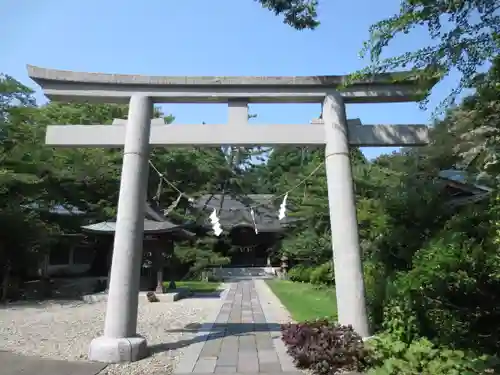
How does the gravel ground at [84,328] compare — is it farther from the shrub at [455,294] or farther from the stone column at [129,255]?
the shrub at [455,294]

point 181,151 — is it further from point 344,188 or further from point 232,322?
point 344,188

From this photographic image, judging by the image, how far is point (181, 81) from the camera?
22.5ft

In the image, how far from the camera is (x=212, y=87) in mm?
6922

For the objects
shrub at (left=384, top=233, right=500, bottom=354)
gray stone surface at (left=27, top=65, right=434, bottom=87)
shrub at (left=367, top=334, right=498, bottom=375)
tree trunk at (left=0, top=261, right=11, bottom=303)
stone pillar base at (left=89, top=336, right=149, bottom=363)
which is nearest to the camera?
shrub at (left=367, top=334, right=498, bottom=375)

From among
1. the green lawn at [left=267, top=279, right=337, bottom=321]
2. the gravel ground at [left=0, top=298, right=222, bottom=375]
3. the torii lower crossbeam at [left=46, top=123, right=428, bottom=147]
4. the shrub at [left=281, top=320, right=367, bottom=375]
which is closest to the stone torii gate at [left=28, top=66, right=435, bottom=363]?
the torii lower crossbeam at [left=46, top=123, right=428, bottom=147]

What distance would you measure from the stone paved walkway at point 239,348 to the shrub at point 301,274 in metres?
10.2

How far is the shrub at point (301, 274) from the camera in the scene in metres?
21.1

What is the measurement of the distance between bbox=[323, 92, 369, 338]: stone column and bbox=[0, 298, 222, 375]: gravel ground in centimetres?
282

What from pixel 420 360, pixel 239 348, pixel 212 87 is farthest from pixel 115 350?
pixel 212 87

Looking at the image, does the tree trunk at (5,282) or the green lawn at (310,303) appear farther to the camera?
the tree trunk at (5,282)

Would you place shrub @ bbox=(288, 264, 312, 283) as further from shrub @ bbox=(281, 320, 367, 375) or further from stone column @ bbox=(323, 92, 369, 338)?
shrub @ bbox=(281, 320, 367, 375)

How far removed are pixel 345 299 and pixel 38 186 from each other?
1378 centimetres

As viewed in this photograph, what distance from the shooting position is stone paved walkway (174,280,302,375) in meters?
5.54

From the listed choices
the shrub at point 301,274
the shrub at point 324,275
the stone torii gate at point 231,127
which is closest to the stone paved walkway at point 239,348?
the stone torii gate at point 231,127
